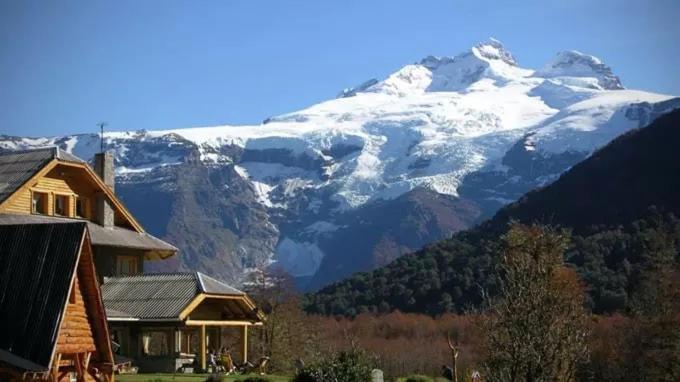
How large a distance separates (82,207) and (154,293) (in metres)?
5.13

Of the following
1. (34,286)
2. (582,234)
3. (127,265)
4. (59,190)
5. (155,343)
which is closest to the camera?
(34,286)

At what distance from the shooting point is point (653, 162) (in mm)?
112125

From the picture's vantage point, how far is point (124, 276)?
47.6 metres

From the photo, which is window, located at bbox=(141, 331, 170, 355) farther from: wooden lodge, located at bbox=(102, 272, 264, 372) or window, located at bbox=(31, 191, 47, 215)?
window, located at bbox=(31, 191, 47, 215)

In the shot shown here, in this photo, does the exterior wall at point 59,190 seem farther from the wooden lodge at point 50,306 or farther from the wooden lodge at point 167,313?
the wooden lodge at point 50,306

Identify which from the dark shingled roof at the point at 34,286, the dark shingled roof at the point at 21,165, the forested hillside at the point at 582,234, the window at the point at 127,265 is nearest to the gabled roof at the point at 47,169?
the dark shingled roof at the point at 21,165

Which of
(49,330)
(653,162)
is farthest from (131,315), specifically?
(653,162)

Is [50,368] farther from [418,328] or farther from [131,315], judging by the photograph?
[418,328]

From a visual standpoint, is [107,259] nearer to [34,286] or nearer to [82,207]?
[82,207]

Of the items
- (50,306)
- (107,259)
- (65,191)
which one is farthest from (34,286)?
(107,259)

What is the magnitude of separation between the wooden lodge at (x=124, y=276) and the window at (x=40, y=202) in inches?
1.5

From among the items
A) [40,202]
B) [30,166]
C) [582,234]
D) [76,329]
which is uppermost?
[582,234]

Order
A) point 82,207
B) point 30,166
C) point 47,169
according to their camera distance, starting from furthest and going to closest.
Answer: point 82,207
point 30,166
point 47,169

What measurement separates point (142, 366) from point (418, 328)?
5241 centimetres
